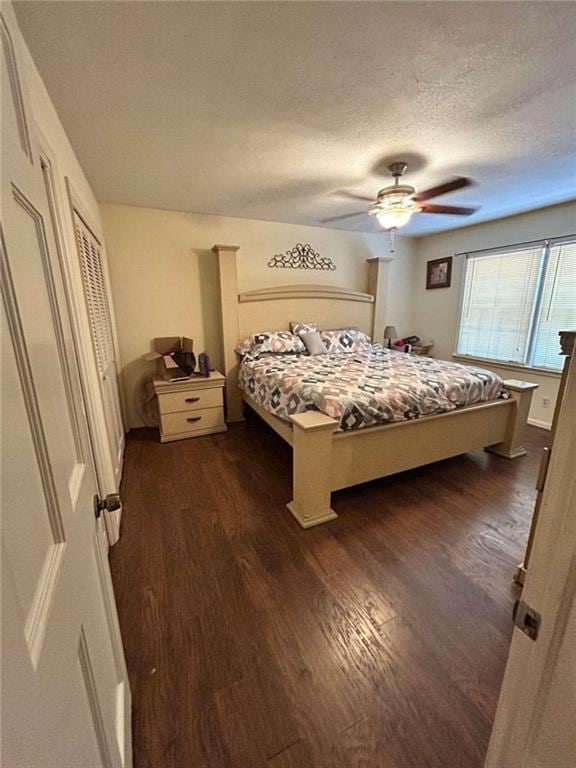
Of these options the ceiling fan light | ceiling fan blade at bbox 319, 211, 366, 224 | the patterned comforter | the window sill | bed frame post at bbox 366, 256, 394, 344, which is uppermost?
ceiling fan blade at bbox 319, 211, 366, 224

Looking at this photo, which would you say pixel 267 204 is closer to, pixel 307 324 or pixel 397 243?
pixel 307 324

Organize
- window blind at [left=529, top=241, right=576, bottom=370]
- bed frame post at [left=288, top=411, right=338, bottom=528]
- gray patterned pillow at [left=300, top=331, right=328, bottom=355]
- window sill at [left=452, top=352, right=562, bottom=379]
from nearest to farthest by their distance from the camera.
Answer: bed frame post at [left=288, top=411, right=338, bottom=528]
window blind at [left=529, top=241, right=576, bottom=370]
window sill at [left=452, top=352, right=562, bottom=379]
gray patterned pillow at [left=300, top=331, right=328, bottom=355]

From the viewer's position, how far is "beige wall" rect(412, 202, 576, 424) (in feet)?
10.9

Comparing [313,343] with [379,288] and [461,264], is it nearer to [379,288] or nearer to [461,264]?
[379,288]

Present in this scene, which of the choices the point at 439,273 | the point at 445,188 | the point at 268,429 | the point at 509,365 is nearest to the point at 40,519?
the point at 445,188

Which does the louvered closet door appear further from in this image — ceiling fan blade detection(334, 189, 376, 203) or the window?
the window

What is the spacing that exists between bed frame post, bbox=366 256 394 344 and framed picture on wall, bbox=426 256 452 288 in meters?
0.66

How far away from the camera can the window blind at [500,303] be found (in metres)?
3.55

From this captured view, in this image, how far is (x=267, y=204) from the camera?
3.11 meters

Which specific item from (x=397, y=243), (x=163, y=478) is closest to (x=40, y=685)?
(x=163, y=478)

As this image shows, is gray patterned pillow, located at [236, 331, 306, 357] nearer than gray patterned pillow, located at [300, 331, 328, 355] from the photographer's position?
Yes

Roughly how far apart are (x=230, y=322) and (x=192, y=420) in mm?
1138

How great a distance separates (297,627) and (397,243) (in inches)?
190

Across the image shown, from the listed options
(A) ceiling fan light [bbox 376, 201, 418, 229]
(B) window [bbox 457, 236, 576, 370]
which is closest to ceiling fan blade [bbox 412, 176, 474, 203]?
(A) ceiling fan light [bbox 376, 201, 418, 229]
